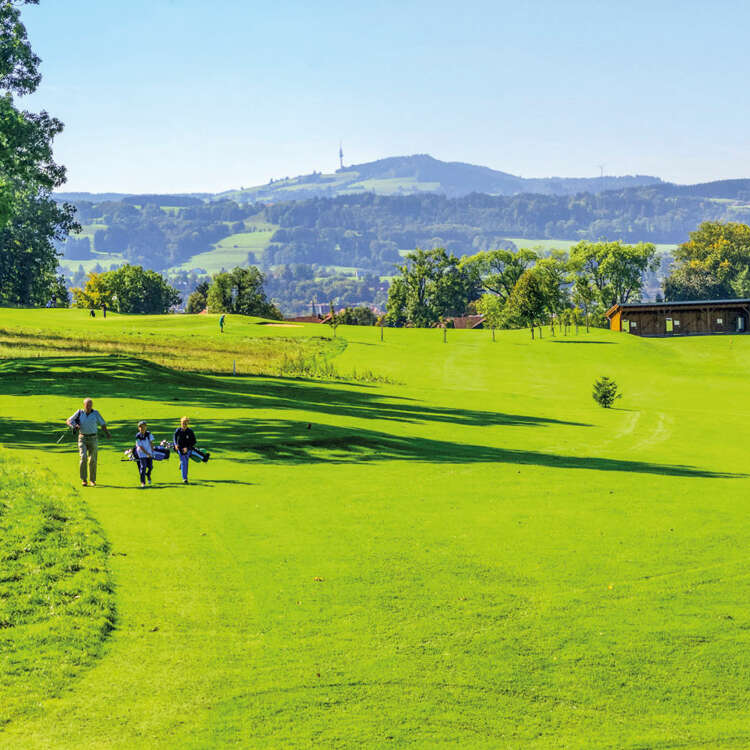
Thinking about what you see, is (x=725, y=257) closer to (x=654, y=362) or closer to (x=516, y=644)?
(x=654, y=362)

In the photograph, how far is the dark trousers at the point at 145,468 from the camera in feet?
79.4

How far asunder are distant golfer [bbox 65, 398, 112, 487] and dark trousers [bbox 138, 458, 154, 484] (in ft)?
4.04

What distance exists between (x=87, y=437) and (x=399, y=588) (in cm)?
1104

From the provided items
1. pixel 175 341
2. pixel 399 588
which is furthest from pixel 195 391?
pixel 175 341

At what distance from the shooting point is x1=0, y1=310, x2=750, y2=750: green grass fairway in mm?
11992

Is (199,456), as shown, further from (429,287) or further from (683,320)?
(429,287)

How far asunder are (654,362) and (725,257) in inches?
4585

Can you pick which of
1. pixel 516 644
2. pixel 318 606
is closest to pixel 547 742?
pixel 516 644

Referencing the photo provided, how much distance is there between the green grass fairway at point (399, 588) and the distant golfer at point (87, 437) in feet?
2.95

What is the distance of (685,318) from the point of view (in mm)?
118312

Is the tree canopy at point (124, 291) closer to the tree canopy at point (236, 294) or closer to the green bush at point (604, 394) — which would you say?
the tree canopy at point (236, 294)

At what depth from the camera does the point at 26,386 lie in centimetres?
4112

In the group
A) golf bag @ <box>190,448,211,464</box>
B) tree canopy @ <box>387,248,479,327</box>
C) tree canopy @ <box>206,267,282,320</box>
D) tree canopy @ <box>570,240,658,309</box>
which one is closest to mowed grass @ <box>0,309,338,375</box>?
golf bag @ <box>190,448,211,464</box>

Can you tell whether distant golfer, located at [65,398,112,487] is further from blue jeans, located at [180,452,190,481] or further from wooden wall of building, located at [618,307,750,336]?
wooden wall of building, located at [618,307,750,336]
